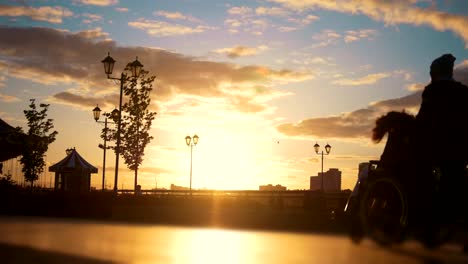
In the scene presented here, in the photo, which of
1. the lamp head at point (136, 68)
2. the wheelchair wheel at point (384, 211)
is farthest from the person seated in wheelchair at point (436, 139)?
the lamp head at point (136, 68)

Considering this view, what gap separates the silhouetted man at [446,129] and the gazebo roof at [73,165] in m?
43.0

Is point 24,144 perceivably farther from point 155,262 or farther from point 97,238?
point 155,262

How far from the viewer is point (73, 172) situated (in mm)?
48594

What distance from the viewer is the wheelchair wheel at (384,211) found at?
770 centimetres

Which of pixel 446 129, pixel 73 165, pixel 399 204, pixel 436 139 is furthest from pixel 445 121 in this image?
pixel 73 165

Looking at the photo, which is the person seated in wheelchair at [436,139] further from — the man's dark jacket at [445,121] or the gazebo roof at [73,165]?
the gazebo roof at [73,165]

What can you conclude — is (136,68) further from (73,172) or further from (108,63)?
(73,172)

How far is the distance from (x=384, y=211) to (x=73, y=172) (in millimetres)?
43032

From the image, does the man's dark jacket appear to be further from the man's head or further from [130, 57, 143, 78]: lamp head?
[130, 57, 143, 78]: lamp head

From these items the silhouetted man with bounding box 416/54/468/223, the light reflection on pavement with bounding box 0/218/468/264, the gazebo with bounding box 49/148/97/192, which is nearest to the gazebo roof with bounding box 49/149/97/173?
the gazebo with bounding box 49/148/97/192

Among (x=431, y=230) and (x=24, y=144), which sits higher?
(x=24, y=144)

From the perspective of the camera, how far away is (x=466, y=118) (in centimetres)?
753

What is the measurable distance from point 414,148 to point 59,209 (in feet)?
68.7

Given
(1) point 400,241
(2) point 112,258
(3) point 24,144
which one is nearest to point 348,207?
(1) point 400,241
